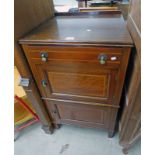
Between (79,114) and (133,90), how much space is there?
1.93 ft

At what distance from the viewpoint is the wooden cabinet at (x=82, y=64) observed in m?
0.76

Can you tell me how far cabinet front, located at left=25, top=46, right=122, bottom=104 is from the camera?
2.57 ft

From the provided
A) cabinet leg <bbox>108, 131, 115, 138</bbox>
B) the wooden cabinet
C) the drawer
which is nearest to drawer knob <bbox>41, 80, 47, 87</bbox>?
the wooden cabinet

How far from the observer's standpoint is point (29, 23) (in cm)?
92

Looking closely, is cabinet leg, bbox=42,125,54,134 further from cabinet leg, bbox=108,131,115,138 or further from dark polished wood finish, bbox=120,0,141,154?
dark polished wood finish, bbox=120,0,141,154

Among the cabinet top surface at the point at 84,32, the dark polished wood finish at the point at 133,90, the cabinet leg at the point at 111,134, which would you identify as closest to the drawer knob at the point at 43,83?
the cabinet top surface at the point at 84,32

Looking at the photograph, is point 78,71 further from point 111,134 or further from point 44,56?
point 111,134

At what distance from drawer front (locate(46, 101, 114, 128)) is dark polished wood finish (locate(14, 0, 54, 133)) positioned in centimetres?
11

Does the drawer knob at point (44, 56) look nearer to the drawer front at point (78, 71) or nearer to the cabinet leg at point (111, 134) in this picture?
the drawer front at point (78, 71)
